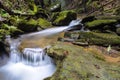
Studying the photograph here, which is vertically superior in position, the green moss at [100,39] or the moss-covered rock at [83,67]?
the green moss at [100,39]

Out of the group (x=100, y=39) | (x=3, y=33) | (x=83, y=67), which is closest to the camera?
(x=83, y=67)

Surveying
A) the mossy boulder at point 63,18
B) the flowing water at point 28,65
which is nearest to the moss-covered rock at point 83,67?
the flowing water at point 28,65

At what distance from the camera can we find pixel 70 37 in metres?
9.90

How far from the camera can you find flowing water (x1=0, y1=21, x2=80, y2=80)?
7494 mm

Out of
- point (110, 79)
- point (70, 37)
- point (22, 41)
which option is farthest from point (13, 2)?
point (110, 79)

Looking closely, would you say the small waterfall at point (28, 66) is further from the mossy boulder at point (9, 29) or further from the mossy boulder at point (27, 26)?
the mossy boulder at point (27, 26)

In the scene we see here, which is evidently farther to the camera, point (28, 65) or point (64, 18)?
point (64, 18)

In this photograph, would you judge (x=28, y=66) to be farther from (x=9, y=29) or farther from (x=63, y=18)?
(x=63, y=18)

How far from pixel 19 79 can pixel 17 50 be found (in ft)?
6.35

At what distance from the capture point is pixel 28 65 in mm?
8156

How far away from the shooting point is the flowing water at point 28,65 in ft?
24.6

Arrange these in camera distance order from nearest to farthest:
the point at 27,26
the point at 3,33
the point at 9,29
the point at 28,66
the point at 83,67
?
1. the point at 83,67
2. the point at 28,66
3. the point at 3,33
4. the point at 9,29
5. the point at 27,26

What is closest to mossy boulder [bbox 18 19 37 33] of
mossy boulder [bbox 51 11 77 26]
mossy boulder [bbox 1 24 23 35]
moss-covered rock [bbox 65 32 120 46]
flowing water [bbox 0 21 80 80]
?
mossy boulder [bbox 1 24 23 35]

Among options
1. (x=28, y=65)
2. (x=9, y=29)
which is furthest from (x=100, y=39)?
(x=9, y=29)
